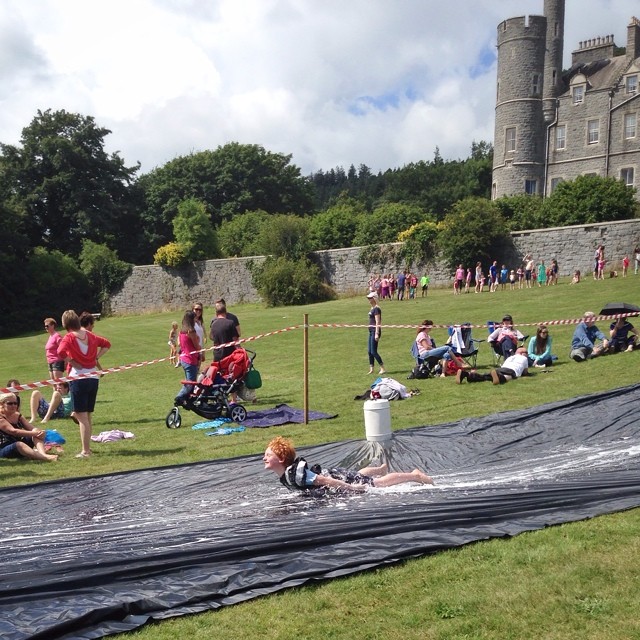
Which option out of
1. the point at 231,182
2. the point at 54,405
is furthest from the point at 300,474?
the point at 231,182

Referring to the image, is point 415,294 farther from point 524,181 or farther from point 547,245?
point 524,181

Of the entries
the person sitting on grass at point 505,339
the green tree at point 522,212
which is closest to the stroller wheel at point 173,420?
the person sitting on grass at point 505,339

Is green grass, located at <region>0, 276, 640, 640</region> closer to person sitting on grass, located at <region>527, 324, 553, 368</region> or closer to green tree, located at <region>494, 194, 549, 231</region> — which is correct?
person sitting on grass, located at <region>527, 324, 553, 368</region>

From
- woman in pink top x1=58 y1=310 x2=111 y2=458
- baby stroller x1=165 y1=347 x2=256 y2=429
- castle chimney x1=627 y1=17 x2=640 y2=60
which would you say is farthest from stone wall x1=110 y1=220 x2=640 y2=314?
woman in pink top x1=58 y1=310 x2=111 y2=458

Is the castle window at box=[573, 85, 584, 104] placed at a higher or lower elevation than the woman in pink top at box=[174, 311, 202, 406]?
higher

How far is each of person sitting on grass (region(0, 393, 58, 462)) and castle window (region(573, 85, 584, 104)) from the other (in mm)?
47712

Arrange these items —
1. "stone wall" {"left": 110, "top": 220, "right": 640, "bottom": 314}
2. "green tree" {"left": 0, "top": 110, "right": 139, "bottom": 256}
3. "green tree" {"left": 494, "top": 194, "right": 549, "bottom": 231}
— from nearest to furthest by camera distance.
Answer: "stone wall" {"left": 110, "top": 220, "right": 640, "bottom": 314} < "green tree" {"left": 494, "top": 194, "right": 549, "bottom": 231} < "green tree" {"left": 0, "top": 110, "right": 139, "bottom": 256}

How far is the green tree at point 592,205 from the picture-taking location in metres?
38.0

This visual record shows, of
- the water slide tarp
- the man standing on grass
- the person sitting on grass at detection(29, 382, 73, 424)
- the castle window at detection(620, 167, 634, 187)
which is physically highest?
the castle window at detection(620, 167, 634, 187)

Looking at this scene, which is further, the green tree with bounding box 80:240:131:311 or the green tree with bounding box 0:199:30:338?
the green tree with bounding box 80:240:131:311

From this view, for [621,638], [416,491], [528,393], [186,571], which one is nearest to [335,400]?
[528,393]

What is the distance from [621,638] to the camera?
3.89 meters

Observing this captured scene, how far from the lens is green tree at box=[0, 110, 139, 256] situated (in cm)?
5744

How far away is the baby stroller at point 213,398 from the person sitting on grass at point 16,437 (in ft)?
7.56
